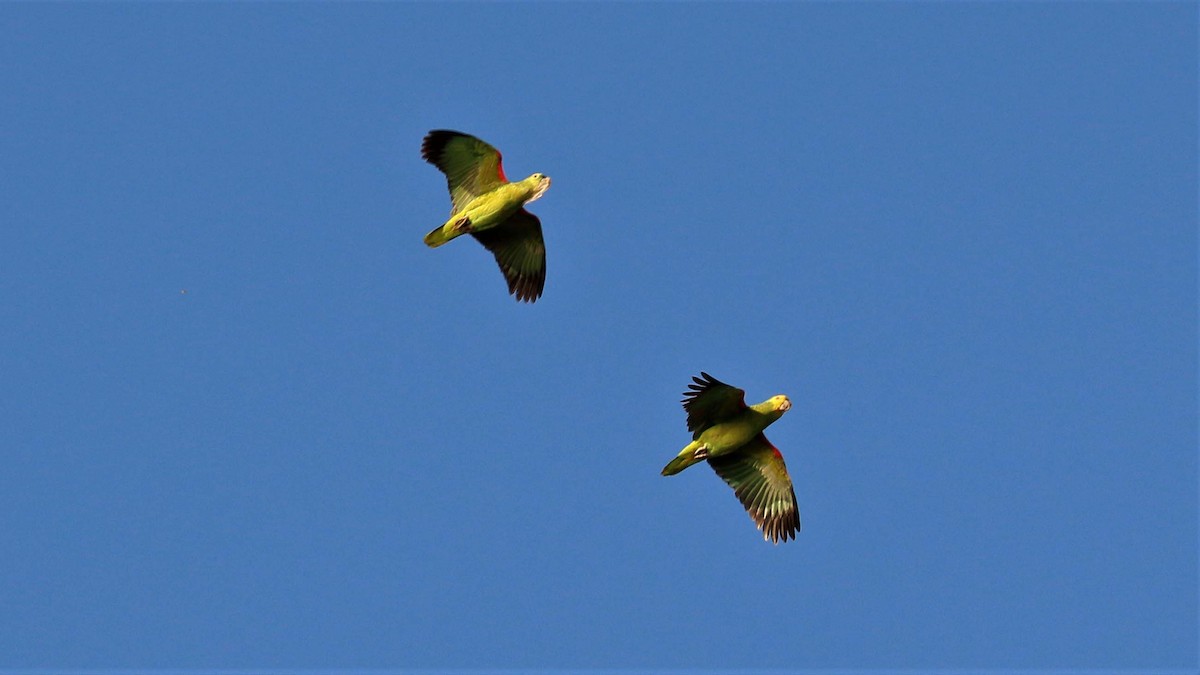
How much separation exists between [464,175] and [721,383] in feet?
23.8

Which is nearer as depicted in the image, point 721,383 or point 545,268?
point 721,383

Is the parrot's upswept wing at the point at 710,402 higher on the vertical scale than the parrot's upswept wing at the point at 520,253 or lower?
lower

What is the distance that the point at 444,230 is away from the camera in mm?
34594

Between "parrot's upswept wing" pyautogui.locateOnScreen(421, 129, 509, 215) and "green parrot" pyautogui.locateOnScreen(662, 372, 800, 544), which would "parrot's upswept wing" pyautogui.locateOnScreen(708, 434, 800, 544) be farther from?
"parrot's upswept wing" pyautogui.locateOnScreen(421, 129, 509, 215)

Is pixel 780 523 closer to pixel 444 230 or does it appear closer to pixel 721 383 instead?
pixel 721 383

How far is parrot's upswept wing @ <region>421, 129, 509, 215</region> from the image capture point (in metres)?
34.4

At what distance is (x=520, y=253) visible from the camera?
118 feet

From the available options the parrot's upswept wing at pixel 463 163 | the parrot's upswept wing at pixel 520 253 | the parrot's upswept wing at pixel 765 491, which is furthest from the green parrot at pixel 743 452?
the parrot's upswept wing at pixel 463 163

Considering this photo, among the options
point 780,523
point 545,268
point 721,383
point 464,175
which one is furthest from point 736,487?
point 464,175

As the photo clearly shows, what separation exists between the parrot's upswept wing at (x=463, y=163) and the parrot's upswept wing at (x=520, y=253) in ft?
3.09

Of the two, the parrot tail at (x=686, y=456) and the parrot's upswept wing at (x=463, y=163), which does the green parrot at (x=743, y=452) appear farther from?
the parrot's upswept wing at (x=463, y=163)

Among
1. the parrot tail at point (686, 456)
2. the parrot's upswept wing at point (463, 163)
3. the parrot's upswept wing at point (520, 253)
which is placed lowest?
the parrot tail at point (686, 456)

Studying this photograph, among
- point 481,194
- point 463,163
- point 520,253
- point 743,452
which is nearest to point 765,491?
point 743,452

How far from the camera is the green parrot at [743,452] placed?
32.6 meters
